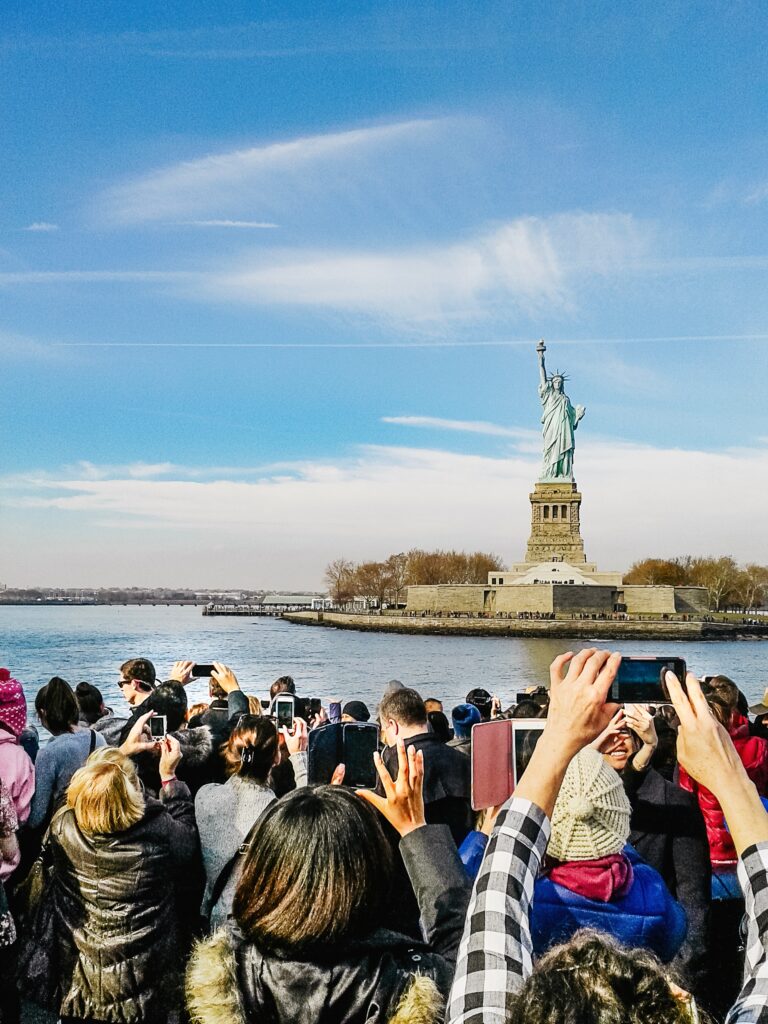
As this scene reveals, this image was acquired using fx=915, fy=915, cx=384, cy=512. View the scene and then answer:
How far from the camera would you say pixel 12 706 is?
119 inches

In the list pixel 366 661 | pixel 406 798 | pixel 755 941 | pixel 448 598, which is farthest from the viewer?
pixel 448 598

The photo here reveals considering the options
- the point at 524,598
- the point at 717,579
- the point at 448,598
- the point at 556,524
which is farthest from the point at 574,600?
the point at 717,579

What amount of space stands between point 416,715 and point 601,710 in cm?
191

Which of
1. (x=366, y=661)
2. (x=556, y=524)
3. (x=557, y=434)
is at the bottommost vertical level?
(x=366, y=661)

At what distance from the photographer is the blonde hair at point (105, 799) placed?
2.35 metres

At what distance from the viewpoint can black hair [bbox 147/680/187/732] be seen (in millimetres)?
3900

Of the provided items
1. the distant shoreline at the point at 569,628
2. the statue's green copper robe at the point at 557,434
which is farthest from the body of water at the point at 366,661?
the statue's green copper robe at the point at 557,434

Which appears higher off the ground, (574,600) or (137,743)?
(137,743)

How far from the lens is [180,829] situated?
256 cm

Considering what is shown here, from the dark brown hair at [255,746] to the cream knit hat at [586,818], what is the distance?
1.22m

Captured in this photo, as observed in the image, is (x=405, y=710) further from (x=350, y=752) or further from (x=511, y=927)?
(x=511, y=927)

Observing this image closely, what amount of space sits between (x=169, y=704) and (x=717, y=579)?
86882 millimetres

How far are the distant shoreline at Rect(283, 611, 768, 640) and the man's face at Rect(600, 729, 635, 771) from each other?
4795cm

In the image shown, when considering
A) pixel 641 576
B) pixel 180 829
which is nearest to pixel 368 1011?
pixel 180 829
